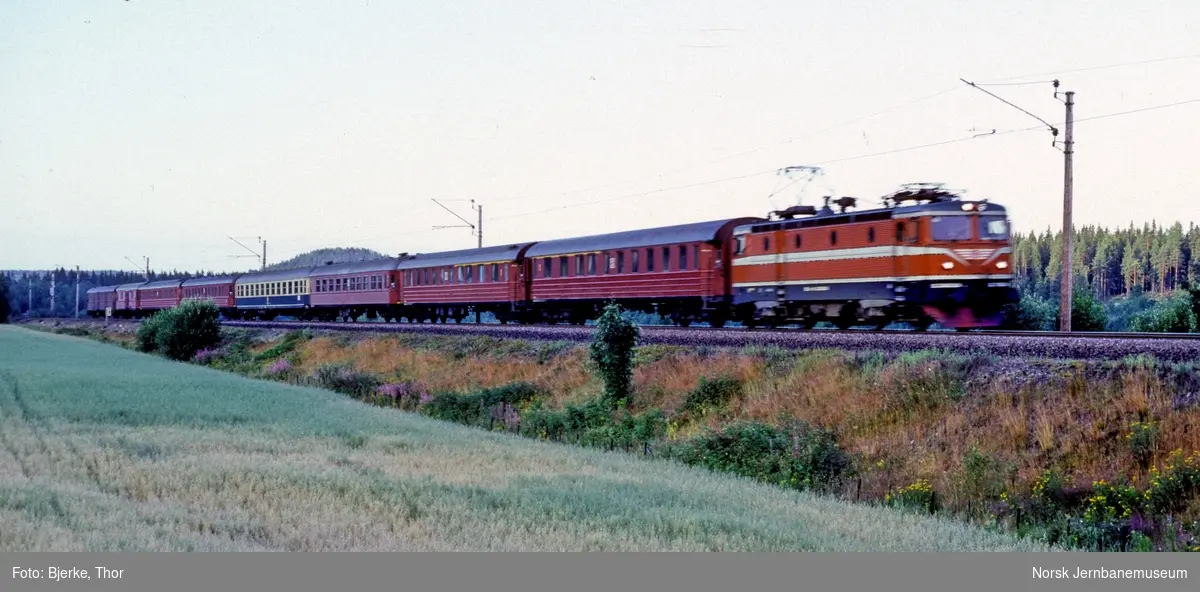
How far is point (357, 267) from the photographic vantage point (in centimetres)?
5906

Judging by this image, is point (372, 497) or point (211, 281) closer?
point (372, 497)

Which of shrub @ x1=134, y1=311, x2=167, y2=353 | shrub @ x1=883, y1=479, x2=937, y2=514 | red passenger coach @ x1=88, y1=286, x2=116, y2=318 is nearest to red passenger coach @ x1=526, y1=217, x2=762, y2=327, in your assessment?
shrub @ x1=883, y1=479, x2=937, y2=514

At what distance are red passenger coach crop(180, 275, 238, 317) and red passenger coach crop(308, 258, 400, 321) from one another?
613 inches

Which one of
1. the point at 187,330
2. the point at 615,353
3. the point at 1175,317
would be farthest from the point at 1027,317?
the point at 187,330

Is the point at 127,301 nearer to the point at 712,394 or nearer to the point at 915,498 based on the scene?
the point at 712,394

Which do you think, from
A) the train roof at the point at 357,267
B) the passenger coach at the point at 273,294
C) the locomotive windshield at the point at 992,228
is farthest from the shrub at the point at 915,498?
the passenger coach at the point at 273,294

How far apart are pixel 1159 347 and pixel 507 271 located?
2986 centimetres

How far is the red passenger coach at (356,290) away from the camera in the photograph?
54469 mm

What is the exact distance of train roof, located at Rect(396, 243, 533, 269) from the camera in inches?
1692

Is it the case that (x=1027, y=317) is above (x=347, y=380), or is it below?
above

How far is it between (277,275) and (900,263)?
176 ft

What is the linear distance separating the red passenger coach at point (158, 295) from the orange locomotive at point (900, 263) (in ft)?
215

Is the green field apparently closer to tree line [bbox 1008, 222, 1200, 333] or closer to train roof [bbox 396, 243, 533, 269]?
train roof [bbox 396, 243, 533, 269]

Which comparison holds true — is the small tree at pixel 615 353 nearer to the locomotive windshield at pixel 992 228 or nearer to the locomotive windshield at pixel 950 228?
the locomotive windshield at pixel 950 228
